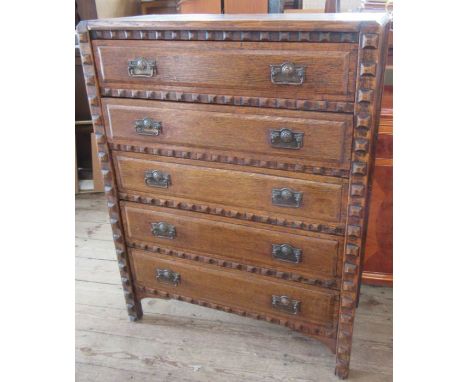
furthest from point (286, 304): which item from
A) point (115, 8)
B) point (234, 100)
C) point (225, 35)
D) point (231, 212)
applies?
point (115, 8)

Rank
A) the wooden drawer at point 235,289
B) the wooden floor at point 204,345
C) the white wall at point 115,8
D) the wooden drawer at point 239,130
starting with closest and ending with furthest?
the wooden drawer at point 239,130, the wooden drawer at point 235,289, the wooden floor at point 204,345, the white wall at point 115,8

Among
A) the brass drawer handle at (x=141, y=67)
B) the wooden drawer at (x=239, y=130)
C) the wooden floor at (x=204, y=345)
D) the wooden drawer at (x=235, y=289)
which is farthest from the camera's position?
the wooden floor at (x=204, y=345)

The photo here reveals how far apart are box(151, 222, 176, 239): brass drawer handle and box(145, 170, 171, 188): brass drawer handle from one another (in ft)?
0.48

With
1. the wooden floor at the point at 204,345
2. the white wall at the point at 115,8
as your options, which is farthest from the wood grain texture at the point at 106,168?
the white wall at the point at 115,8

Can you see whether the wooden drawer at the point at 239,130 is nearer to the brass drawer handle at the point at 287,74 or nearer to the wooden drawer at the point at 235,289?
the brass drawer handle at the point at 287,74

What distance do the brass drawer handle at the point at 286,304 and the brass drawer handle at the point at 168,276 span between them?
0.37 m

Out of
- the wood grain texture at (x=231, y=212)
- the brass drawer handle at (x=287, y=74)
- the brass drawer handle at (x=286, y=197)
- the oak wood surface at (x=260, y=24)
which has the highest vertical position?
the oak wood surface at (x=260, y=24)

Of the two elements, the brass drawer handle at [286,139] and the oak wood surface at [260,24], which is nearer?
the oak wood surface at [260,24]

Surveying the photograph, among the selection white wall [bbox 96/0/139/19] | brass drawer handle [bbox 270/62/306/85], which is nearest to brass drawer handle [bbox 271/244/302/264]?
brass drawer handle [bbox 270/62/306/85]

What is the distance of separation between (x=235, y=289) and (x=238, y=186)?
1.32 ft

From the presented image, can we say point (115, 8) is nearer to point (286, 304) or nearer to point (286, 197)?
point (286, 197)

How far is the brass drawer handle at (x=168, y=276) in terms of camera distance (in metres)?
1.58

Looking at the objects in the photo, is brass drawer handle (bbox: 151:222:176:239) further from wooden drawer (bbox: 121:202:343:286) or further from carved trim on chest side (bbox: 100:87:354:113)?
carved trim on chest side (bbox: 100:87:354:113)

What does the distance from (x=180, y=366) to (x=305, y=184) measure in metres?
0.82
